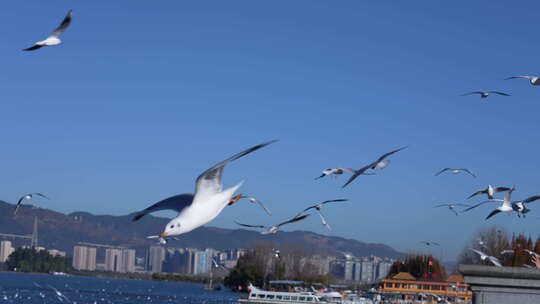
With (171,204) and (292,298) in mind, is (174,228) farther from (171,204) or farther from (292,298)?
(292,298)

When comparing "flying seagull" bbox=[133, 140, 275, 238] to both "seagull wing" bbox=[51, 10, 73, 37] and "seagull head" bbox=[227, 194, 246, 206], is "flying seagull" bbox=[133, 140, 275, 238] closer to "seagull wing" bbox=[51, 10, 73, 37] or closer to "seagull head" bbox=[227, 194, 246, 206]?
"seagull head" bbox=[227, 194, 246, 206]

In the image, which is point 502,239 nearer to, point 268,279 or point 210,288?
point 268,279

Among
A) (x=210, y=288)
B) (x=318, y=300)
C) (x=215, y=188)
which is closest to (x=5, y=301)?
(x=318, y=300)

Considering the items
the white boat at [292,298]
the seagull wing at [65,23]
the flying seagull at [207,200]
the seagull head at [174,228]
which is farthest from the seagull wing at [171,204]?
the white boat at [292,298]

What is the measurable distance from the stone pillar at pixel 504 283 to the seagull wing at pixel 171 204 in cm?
490

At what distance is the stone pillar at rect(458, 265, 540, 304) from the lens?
482 inches

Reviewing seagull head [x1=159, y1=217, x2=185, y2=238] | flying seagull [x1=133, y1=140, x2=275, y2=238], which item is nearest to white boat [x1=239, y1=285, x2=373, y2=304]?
flying seagull [x1=133, y1=140, x2=275, y2=238]

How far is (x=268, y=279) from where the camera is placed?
119500mm

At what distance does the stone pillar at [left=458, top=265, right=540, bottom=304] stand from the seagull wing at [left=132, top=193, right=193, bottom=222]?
16.1ft

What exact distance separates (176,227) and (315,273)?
120954 mm

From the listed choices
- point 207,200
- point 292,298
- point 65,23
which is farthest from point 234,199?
point 292,298

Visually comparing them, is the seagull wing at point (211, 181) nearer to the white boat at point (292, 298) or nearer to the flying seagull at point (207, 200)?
the flying seagull at point (207, 200)

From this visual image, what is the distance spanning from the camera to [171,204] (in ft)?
29.7

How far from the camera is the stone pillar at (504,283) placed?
12234 millimetres
